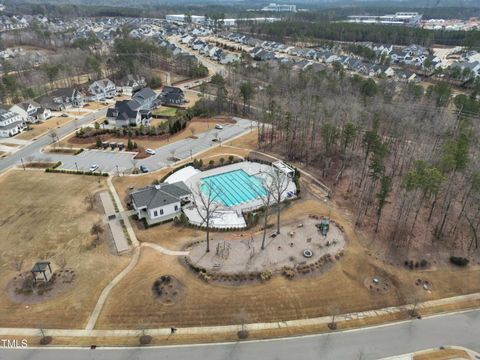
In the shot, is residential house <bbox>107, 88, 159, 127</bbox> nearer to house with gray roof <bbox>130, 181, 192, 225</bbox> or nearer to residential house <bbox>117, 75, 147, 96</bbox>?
residential house <bbox>117, 75, 147, 96</bbox>

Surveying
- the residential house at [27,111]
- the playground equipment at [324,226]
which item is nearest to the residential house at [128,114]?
the residential house at [27,111]

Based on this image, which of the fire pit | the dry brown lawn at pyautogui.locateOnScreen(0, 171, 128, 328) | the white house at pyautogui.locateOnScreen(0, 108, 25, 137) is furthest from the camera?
the white house at pyautogui.locateOnScreen(0, 108, 25, 137)

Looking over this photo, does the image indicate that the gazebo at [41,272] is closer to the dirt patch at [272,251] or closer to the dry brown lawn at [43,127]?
the dirt patch at [272,251]

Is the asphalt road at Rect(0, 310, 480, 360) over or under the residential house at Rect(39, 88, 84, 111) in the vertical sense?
under

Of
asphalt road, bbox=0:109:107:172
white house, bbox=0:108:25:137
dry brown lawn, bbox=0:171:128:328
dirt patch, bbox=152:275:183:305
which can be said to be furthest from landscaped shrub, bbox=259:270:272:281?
white house, bbox=0:108:25:137

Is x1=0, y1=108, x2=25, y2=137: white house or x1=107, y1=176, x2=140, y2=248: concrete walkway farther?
x1=0, y1=108, x2=25, y2=137: white house
